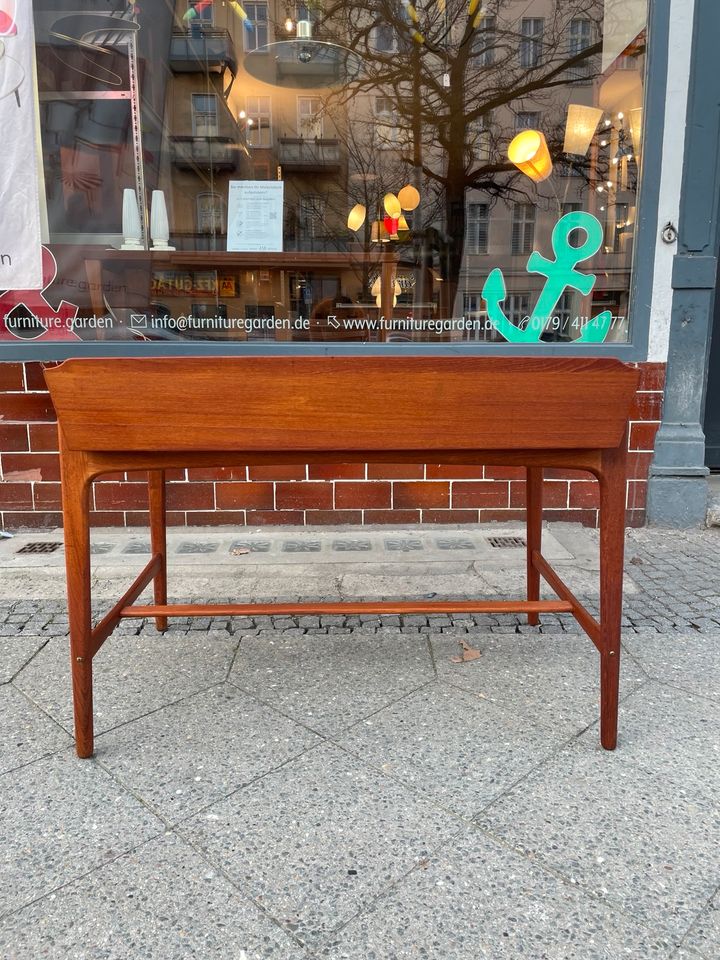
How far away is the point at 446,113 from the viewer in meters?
4.50

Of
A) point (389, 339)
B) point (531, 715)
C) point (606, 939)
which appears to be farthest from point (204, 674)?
point (389, 339)

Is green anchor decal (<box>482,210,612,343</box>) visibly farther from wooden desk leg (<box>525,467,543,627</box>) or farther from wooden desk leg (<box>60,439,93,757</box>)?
wooden desk leg (<box>60,439,93,757</box>)

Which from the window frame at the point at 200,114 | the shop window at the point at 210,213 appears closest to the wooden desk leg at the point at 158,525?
the shop window at the point at 210,213

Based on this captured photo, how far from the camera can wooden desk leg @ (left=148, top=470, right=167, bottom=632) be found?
244cm

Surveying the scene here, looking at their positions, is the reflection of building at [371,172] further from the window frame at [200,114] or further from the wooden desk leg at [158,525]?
the wooden desk leg at [158,525]

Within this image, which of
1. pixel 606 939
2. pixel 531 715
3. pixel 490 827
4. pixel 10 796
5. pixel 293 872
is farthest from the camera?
pixel 531 715

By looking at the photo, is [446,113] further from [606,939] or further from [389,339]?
[606,939]

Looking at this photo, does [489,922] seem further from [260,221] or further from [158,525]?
[260,221]

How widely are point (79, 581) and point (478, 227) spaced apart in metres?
3.69

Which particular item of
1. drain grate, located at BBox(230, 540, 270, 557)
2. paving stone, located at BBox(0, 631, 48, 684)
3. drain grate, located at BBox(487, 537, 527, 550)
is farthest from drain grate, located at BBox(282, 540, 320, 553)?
paving stone, located at BBox(0, 631, 48, 684)

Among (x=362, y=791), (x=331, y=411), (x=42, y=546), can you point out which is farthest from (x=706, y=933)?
(x=42, y=546)

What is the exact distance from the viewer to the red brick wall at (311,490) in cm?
395

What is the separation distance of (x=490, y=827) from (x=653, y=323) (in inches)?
129

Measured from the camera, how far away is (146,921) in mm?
1351
